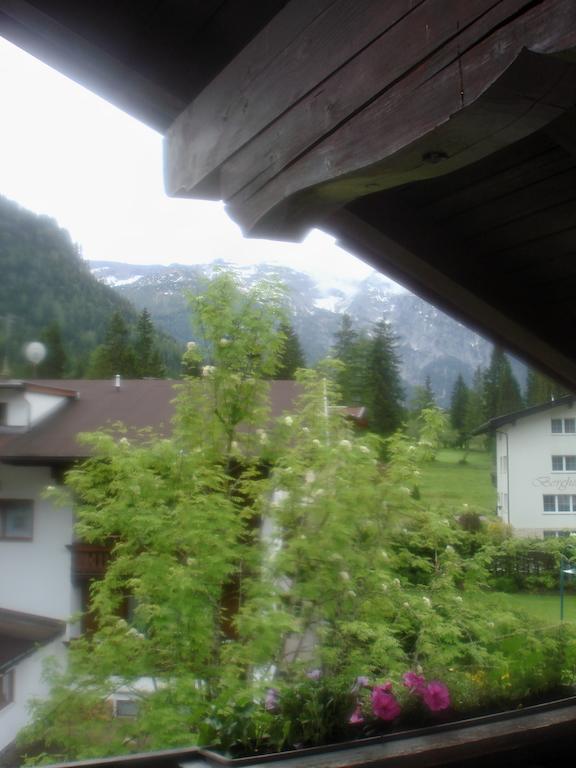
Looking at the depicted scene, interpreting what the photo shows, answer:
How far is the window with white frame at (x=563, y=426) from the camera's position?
85.0 inches

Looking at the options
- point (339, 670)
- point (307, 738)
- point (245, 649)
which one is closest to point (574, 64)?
point (307, 738)

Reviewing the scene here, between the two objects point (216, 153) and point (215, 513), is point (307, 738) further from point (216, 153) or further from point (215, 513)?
point (215, 513)

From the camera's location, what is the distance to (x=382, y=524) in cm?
346

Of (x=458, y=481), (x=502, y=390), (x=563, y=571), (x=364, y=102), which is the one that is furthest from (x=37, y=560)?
(x=364, y=102)

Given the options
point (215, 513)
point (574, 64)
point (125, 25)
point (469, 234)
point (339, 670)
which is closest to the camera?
point (574, 64)

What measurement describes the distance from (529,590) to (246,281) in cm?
199

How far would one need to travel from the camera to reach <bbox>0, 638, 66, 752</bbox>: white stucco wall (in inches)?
114

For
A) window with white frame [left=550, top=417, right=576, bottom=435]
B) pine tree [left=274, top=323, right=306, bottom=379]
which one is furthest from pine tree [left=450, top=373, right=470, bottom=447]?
pine tree [left=274, top=323, right=306, bottom=379]

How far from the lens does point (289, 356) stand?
3822 mm

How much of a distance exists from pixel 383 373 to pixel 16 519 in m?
1.36

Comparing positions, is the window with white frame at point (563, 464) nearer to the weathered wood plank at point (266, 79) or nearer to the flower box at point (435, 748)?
the flower box at point (435, 748)

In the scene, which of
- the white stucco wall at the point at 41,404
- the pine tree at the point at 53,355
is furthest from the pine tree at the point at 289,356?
the pine tree at the point at 53,355

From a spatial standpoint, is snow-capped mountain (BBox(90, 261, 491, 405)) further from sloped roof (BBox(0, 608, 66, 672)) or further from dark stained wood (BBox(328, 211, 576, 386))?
sloped roof (BBox(0, 608, 66, 672))

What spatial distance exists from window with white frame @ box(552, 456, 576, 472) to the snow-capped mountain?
0.37 metres
